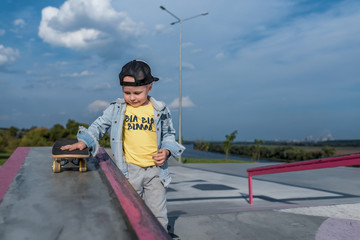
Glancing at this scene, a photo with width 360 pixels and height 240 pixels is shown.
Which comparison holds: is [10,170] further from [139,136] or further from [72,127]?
[72,127]

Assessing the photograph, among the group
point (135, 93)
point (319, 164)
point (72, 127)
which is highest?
point (72, 127)

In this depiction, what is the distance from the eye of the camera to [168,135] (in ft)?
8.89

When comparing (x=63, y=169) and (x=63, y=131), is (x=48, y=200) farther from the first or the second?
(x=63, y=131)

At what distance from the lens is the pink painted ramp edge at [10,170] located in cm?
192

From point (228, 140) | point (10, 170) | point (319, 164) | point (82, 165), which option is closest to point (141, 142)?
point (82, 165)

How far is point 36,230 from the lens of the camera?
4.38 ft

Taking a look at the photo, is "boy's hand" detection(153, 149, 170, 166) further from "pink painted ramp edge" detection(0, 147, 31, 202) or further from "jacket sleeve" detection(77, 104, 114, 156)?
"pink painted ramp edge" detection(0, 147, 31, 202)

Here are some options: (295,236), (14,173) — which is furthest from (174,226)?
(14,173)

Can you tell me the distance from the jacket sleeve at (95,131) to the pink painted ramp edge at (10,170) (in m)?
0.55

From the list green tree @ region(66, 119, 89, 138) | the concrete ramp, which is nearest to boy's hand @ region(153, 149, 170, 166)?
the concrete ramp

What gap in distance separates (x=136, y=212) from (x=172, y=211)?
3152 mm

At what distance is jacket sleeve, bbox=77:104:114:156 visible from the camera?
7.70ft

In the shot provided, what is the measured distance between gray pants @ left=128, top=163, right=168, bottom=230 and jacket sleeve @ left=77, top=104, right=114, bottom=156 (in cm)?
36

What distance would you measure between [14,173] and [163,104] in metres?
1.28
